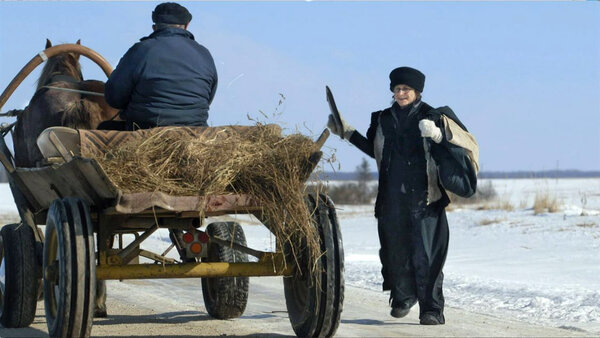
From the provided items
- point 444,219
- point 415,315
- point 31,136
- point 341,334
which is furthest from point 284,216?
point 31,136

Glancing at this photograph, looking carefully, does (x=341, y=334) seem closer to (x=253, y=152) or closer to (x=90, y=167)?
(x=253, y=152)

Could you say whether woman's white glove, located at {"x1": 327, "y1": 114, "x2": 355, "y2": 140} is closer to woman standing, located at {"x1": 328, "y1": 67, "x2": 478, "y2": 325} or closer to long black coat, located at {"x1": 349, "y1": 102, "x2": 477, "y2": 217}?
long black coat, located at {"x1": 349, "y1": 102, "x2": 477, "y2": 217}

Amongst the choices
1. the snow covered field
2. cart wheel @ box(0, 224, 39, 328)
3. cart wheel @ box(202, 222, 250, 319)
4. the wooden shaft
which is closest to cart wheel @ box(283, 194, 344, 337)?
the snow covered field

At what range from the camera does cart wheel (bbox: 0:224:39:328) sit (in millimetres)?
7703

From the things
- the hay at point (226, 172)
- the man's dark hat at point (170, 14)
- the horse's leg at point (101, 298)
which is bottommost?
the horse's leg at point (101, 298)

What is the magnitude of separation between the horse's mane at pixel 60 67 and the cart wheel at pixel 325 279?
3846 millimetres

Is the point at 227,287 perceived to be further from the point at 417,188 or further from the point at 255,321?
the point at 417,188

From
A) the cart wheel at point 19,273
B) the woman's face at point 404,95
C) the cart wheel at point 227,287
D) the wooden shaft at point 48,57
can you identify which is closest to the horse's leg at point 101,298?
the cart wheel at point 19,273

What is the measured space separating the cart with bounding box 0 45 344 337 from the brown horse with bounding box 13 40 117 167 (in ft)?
2.36

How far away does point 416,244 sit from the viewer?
813cm

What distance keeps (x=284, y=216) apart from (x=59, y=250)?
4.82 feet

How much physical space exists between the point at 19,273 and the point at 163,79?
1.78 metres

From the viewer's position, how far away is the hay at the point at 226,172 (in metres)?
6.80

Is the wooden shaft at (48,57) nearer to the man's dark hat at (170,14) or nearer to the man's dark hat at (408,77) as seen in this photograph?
the man's dark hat at (170,14)
